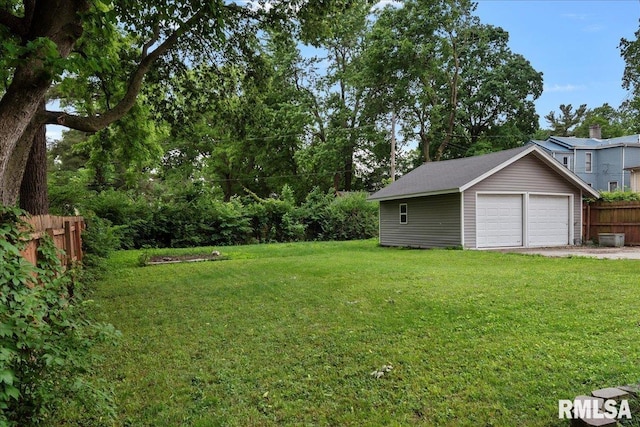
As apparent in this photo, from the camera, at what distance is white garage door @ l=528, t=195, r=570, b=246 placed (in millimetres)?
15133

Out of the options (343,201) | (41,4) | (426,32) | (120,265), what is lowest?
(120,265)

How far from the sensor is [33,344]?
2.12 metres

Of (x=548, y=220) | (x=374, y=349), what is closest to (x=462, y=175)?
(x=548, y=220)

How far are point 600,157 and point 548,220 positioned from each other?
735 inches

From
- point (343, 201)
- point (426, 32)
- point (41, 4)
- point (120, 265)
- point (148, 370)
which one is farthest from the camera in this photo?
point (426, 32)

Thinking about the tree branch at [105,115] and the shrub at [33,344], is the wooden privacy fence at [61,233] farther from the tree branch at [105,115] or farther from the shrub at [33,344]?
the shrub at [33,344]

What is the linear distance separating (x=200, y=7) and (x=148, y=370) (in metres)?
5.12

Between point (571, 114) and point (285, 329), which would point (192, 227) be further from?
point (571, 114)

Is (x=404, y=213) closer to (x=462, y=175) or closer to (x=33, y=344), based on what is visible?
(x=462, y=175)

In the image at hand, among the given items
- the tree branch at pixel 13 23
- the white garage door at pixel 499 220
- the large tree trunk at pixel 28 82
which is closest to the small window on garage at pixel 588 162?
the white garage door at pixel 499 220

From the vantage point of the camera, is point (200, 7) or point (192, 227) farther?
point (192, 227)

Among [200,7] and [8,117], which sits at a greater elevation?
[200,7]

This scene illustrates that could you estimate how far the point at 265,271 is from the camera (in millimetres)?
9625

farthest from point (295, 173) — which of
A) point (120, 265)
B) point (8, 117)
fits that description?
point (8, 117)
